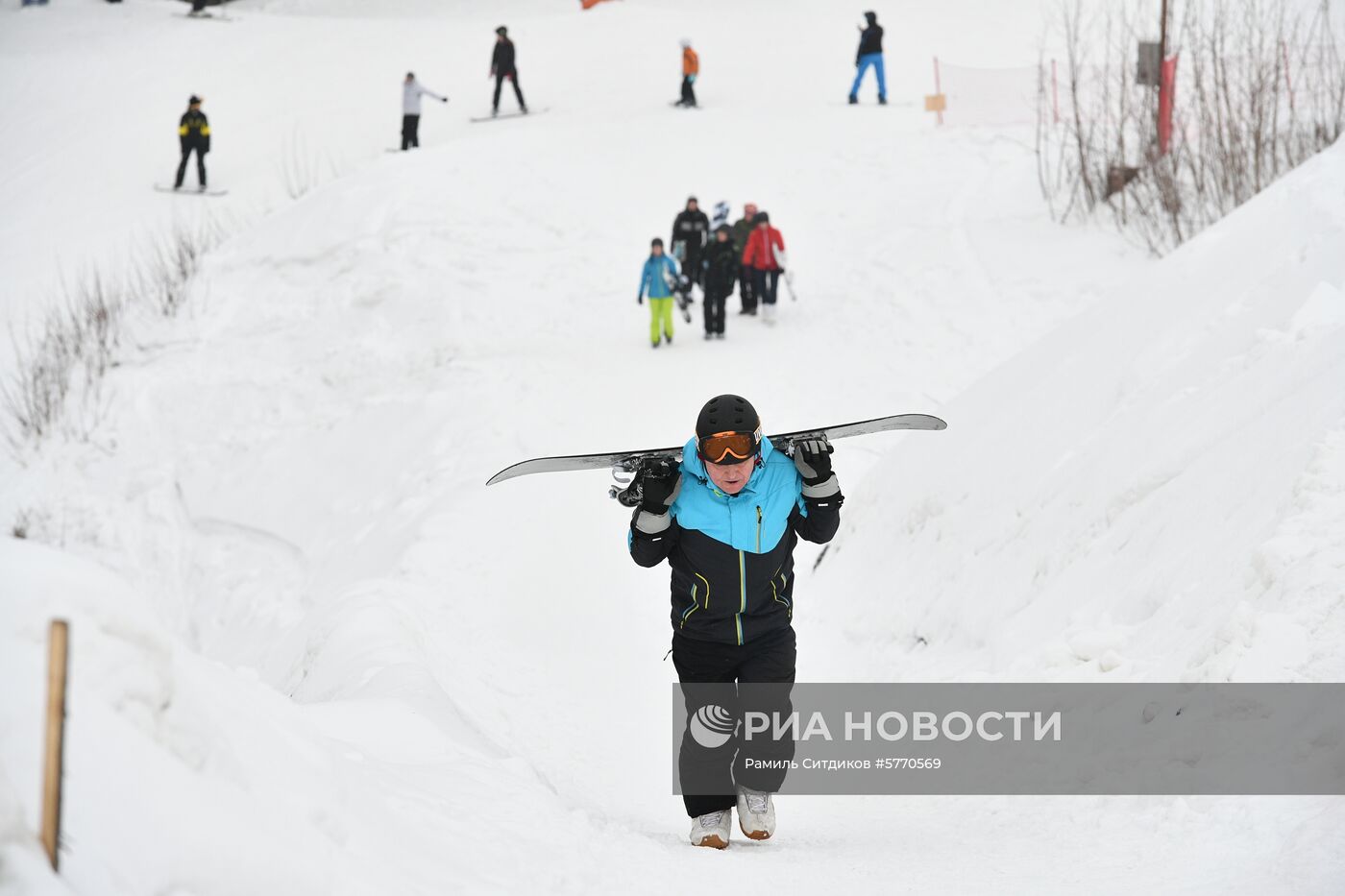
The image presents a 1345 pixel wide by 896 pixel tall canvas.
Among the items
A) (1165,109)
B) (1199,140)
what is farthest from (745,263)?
(1165,109)

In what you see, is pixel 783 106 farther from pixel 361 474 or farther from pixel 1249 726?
pixel 1249 726

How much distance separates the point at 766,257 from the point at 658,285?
5.53 ft

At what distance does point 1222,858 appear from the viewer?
3.31 m

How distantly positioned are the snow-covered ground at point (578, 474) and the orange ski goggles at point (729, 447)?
1.30m

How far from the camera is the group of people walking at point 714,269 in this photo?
587 inches

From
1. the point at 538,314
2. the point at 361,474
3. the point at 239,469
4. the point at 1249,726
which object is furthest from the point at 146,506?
the point at 1249,726

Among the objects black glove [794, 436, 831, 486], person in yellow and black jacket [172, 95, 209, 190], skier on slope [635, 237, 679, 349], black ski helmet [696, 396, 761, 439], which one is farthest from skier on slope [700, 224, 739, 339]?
black ski helmet [696, 396, 761, 439]

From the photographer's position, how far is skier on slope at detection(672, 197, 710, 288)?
16.0 meters

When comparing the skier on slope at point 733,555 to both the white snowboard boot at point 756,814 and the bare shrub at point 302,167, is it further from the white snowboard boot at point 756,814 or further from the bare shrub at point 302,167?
the bare shrub at point 302,167

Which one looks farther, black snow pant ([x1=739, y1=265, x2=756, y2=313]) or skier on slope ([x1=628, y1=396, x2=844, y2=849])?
black snow pant ([x1=739, y1=265, x2=756, y2=313])

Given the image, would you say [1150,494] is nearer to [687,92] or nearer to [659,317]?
[659,317]

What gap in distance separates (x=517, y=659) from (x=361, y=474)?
6201 millimetres

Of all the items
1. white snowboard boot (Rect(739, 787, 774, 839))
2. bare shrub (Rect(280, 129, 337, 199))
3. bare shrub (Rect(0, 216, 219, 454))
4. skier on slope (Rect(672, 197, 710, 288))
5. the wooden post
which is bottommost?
bare shrub (Rect(0, 216, 219, 454))

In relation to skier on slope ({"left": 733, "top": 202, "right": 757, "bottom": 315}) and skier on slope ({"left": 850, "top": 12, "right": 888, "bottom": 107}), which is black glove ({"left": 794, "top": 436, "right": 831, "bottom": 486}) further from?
skier on slope ({"left": 850, "top": 12, "right": 888, "bottom": 107})
